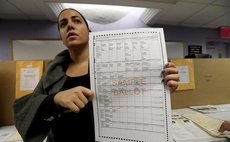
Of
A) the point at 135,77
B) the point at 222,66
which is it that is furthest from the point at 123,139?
the point at 222,66

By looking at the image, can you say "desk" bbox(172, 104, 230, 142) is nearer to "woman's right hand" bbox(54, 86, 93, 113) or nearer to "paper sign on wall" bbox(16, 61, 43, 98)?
"woman's right hand" bbox(54, 86, 93, 113)

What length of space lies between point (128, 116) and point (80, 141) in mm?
223

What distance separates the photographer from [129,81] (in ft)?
1.57

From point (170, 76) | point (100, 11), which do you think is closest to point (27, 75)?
point (170, 76)

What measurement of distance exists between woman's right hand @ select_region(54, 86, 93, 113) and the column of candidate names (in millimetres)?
41

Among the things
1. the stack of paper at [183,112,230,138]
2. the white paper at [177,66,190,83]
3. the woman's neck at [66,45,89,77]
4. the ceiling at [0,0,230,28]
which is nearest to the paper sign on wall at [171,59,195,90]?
the white paper at [177,66,190,83]

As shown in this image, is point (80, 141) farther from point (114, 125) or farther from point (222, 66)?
point (222, 66)

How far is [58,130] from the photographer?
605 mm

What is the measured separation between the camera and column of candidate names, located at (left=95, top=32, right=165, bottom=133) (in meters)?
0.46

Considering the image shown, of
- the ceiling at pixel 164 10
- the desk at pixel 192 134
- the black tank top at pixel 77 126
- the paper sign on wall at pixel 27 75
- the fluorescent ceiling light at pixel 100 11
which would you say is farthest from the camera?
the fluorescent ceiling light at pixel 100 11

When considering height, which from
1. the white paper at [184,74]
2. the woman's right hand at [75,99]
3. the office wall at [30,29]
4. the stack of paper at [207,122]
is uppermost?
the office wall at [30,29]

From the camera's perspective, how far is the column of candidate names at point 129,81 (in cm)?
46

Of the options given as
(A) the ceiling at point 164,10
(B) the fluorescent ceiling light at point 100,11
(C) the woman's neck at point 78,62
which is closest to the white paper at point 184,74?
(C) the woman's neck at point 78,62

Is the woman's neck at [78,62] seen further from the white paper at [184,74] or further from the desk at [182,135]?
the white paper at [184,74]
